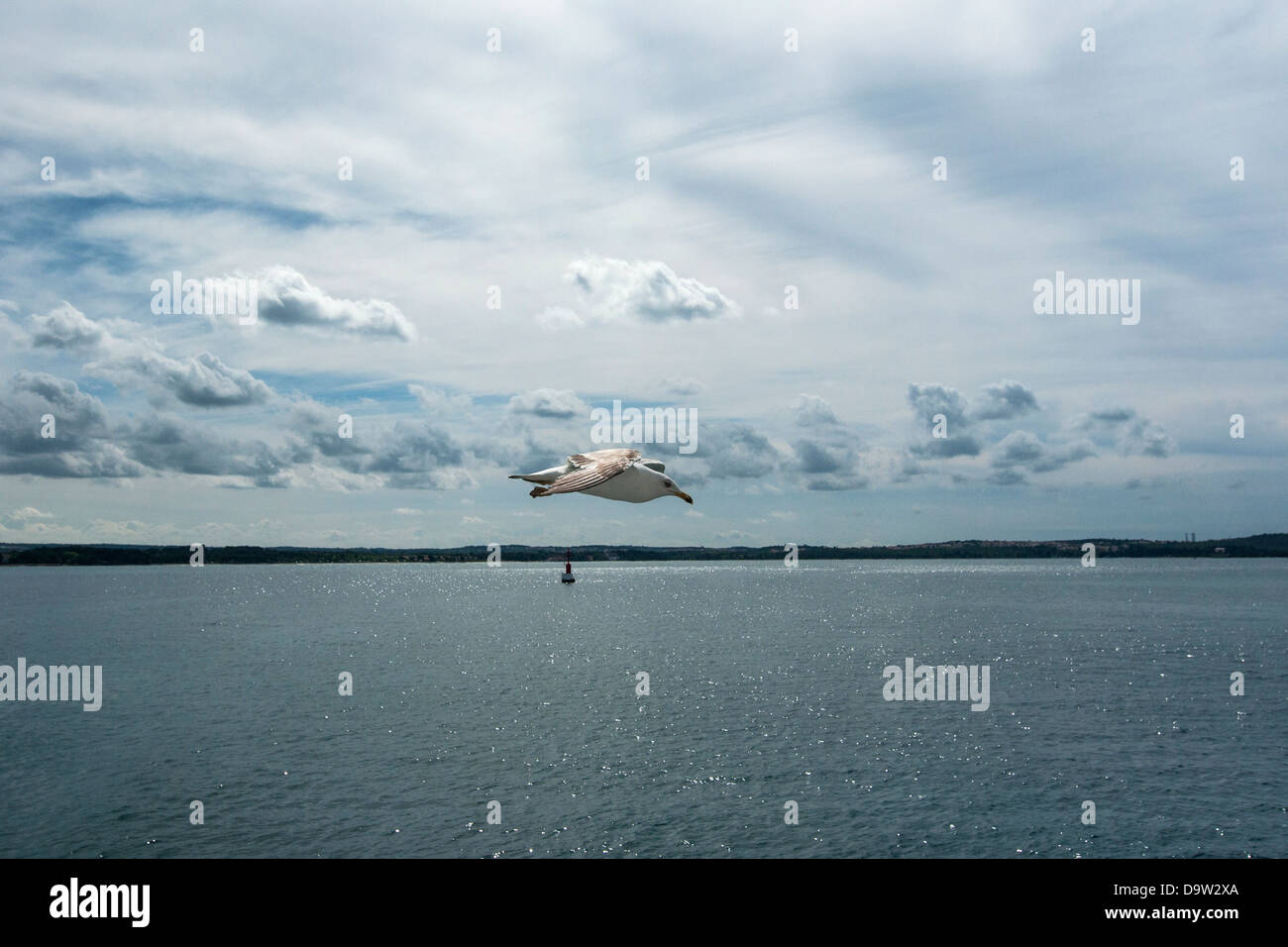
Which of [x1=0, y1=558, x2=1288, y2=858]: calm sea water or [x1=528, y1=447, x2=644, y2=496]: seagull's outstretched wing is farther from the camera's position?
[x1=0, y1=558, x2=1288, y2=858]: calm sea water

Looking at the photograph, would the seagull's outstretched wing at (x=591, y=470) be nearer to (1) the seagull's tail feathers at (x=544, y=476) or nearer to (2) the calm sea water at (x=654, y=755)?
(1) the seagull's tail feathers at (x=544, y=476)

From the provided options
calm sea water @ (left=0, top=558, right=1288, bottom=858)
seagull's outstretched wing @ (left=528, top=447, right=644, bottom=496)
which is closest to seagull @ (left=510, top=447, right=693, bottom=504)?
seagull's outstretched wing @ (left=528, top=447, right=644, bottom=496)

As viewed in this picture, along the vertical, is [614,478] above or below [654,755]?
above

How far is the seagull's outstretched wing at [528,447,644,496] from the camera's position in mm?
3580

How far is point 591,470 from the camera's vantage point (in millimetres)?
3979

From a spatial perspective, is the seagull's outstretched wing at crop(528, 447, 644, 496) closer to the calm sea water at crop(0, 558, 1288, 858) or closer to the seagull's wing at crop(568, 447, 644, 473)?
the seagull's wing at crop(568, 447, 644, 473)

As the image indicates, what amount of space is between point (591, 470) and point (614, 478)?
255 millimetres

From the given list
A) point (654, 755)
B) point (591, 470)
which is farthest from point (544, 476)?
point (654, 755)

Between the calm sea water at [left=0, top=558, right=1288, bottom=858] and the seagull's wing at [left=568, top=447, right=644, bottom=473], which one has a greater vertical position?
the seagull's wing at [left=568, top=447, right=644, bottom=473]

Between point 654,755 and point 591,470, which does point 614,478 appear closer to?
point 591,470

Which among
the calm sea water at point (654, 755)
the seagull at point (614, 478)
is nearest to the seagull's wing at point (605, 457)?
the seagull at point (614, 478)

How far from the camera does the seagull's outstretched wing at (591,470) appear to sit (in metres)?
3.58
